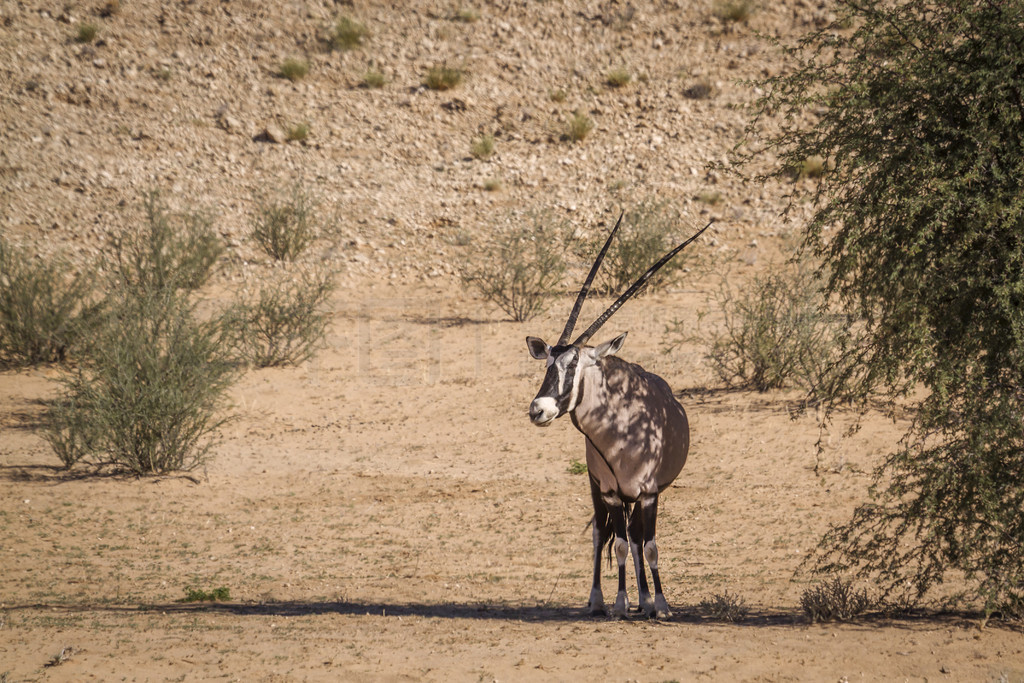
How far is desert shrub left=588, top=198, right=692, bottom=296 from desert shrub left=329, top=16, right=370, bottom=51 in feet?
43.5

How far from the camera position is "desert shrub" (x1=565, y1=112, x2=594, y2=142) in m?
28.1

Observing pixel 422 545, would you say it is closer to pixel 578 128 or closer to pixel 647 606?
pixel 647 606

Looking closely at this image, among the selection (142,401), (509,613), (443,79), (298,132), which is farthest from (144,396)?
(443,79)

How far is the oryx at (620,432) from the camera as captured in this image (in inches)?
278

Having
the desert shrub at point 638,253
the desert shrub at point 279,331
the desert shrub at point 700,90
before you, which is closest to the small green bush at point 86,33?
the desert shrub at point 279,331

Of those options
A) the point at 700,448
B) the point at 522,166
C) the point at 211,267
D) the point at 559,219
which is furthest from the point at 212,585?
the point at 522,166

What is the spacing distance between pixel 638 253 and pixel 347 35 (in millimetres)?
14733

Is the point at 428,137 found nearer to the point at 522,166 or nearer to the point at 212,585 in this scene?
the point at 522,166

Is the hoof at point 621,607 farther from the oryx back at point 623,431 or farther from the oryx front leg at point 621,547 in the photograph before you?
the oryx back at point 623,431

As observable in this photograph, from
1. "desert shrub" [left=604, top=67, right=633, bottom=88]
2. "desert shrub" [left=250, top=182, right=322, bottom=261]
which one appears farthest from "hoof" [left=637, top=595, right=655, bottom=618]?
"desert shrub" [left=604, top=67, right=633, bottom=88]

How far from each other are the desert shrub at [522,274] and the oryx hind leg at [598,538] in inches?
485

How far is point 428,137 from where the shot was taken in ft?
93.5

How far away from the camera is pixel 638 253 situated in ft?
68.9

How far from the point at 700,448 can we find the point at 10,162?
66.8ft
